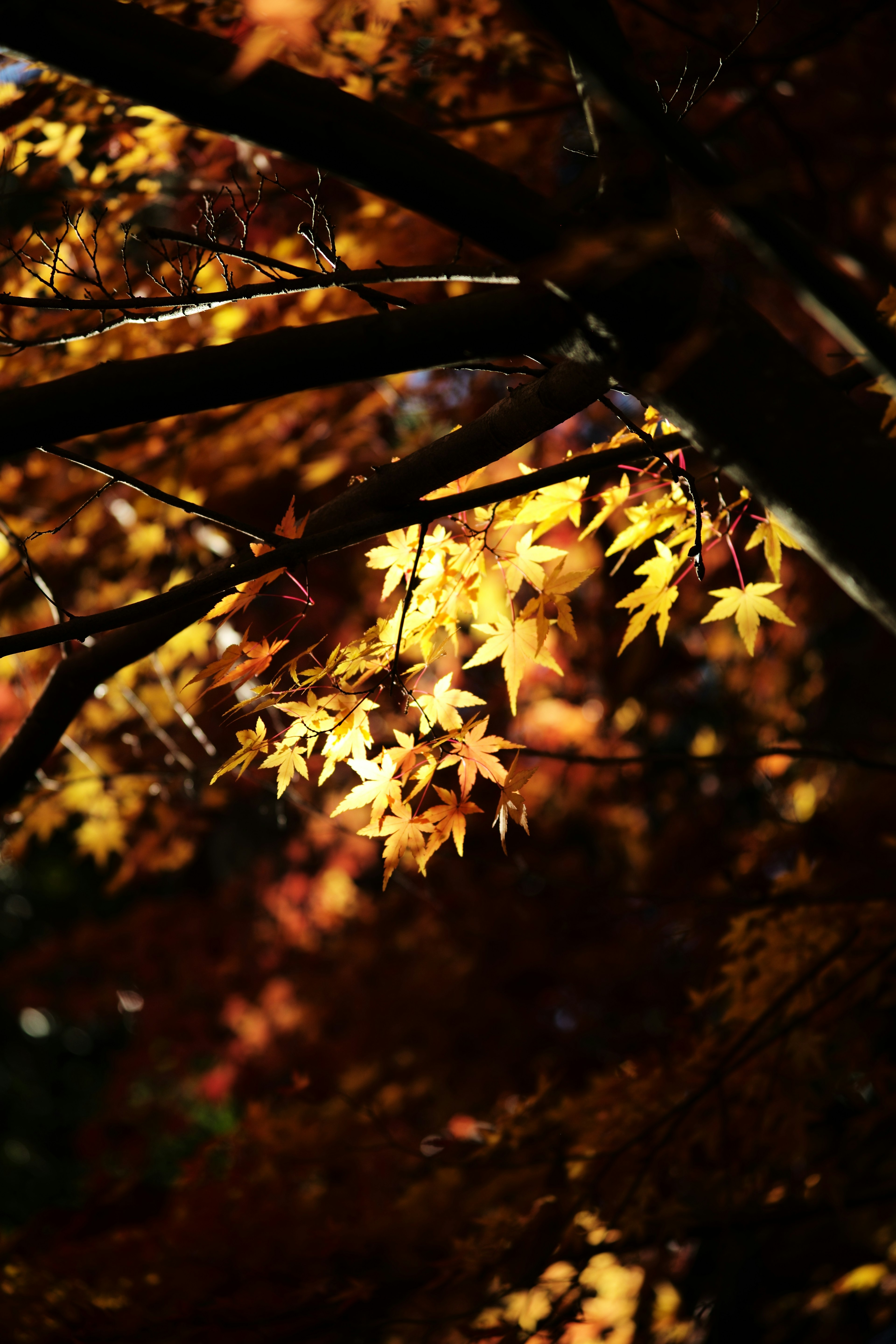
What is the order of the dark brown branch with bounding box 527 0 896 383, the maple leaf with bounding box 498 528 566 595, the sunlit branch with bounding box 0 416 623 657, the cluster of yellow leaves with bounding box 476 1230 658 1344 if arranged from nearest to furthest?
the dark brown branch with bounding box 527 0 896 383 < the sunlit branch with bounding box 0 416 623 657 < the maple leaf with bounding box 498 528 566 595 < the cluster of yellow leaves with bounding box 476 1230 658 1344

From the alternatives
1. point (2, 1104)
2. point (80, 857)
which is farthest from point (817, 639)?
point (2, 1104)

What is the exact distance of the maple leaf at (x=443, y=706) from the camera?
1.55m

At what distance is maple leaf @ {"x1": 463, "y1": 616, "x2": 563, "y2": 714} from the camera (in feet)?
5.13

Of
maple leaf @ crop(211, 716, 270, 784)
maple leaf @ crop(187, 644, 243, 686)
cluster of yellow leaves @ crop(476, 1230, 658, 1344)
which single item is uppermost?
maple leaf @ crop(187, 644, 243, 686)

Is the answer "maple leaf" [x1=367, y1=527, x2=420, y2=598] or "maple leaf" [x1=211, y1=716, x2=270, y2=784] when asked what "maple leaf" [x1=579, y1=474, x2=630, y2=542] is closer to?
"maple leaf" [x1=367, y1=527, x2=420, y2=598]

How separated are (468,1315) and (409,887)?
1.00m

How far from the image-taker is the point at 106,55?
1.04 m

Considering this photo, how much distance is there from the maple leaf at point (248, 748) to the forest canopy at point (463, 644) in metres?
0.02

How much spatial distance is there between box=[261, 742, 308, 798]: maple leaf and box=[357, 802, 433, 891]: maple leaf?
0.53ft

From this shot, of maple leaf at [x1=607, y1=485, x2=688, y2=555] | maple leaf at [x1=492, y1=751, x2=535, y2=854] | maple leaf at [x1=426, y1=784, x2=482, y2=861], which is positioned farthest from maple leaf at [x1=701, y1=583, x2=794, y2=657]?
maple leaf at [x1=426, y1=784, x2=482, y2=861]

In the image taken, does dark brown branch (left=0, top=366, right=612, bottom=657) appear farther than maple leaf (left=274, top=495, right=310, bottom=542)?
No

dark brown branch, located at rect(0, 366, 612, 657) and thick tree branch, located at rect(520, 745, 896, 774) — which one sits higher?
dark brown branch, located at rect(0, 366, 612, 657)

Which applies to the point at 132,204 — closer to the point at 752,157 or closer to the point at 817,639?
the point at 752,157

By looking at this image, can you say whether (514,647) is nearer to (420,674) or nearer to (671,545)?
(420,674)
